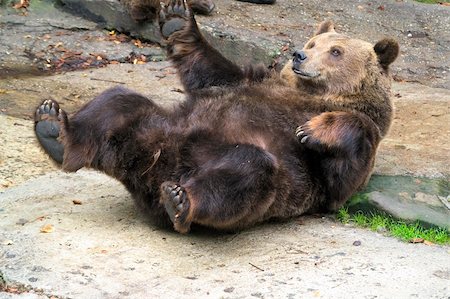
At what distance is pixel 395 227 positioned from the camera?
5.92m

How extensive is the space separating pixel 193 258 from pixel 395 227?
5.50 feet

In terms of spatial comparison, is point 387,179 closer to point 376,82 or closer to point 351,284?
point 376,82

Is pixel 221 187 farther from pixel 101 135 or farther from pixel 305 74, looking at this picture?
pixel 305 74

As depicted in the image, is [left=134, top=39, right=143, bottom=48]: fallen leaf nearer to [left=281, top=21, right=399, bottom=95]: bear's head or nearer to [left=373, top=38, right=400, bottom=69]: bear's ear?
[left=281, top=21, right=399, bottom=95]: bear's head

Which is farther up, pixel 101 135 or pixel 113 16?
pixel 101 135

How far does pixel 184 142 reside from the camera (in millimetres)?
5668

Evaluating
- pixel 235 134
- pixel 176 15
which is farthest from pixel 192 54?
pixel 235 134

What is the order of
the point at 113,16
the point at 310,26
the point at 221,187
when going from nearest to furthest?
the point at 221,187 → the point at 113,16 → the point at 310,26

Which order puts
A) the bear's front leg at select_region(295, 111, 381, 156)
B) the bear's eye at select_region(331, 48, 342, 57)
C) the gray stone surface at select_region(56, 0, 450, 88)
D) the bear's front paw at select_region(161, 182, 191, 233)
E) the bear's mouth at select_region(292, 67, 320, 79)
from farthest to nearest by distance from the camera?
the gray stone surface at select_region(56, 0, 450, 88) < the bear's eye at select_region(331, 48, 342, 57) < the bear's mouth at select_region(292, 67, 320, 79) < the bear's front leg at select_region(295, 111, 381, 156) < the bear's front paw at select_region(161, 182, 191, 233)

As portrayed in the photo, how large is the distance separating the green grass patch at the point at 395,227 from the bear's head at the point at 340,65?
1.04m

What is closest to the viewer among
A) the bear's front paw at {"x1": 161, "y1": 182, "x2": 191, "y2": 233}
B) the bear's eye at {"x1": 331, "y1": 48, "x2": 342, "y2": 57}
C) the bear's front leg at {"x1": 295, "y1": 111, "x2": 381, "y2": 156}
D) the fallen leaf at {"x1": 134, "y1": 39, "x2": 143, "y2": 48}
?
the bear's front paw at {"x1": 161, "y1": 182, "x2": 191, "y2": 233}

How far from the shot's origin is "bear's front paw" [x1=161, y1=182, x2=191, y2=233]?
493 cm

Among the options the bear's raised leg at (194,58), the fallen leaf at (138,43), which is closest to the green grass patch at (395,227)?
the bear's raised leg at (194,58)

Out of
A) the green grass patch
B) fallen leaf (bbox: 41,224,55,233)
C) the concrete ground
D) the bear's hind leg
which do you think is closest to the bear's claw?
the concrete ground
